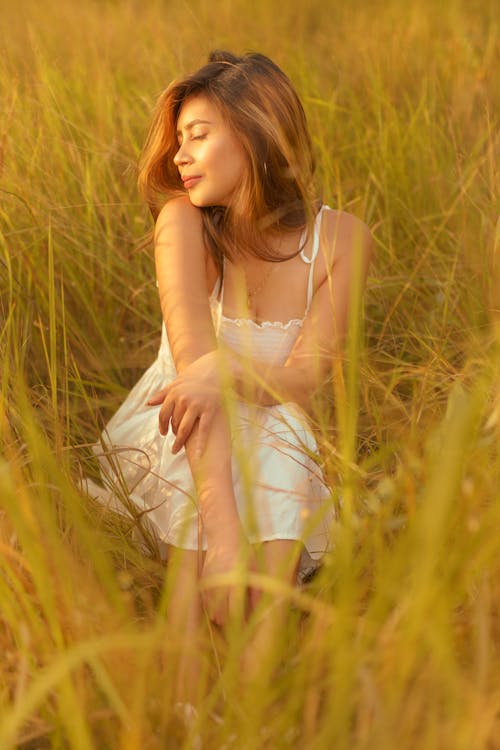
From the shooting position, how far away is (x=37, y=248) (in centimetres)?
211

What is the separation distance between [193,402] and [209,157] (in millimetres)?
554

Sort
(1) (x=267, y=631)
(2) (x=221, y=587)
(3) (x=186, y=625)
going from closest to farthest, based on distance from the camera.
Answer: (1) (x=267, y=631)
(3) (x=186, y=625)
(2) (x=221, y=587)

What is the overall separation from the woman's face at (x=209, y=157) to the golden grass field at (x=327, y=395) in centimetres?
28

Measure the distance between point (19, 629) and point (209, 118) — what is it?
1127 millimetres

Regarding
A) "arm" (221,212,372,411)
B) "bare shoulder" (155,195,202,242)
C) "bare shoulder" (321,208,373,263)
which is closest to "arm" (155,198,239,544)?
"bare shoulder" (155,195,202,242)

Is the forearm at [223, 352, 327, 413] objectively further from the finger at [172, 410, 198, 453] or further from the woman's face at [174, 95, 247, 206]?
the woman's face at [174, 95, 247, 206]

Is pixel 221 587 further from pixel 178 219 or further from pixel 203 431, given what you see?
pixel 178 219

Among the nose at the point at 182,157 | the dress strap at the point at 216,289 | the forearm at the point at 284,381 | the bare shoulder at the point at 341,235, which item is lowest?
the forearm at the point at 284,381

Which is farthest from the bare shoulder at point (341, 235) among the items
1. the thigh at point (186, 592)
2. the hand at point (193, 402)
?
the thigh at point (186, 592)

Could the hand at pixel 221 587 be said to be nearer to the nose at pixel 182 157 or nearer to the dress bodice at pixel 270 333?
the dress bodice at pixel 270 333

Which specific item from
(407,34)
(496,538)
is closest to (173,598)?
(496,538)

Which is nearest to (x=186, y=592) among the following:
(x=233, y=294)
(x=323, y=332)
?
(x=323, y=332)

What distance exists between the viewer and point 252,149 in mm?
1870

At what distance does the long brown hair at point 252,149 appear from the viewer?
6.15 feet
